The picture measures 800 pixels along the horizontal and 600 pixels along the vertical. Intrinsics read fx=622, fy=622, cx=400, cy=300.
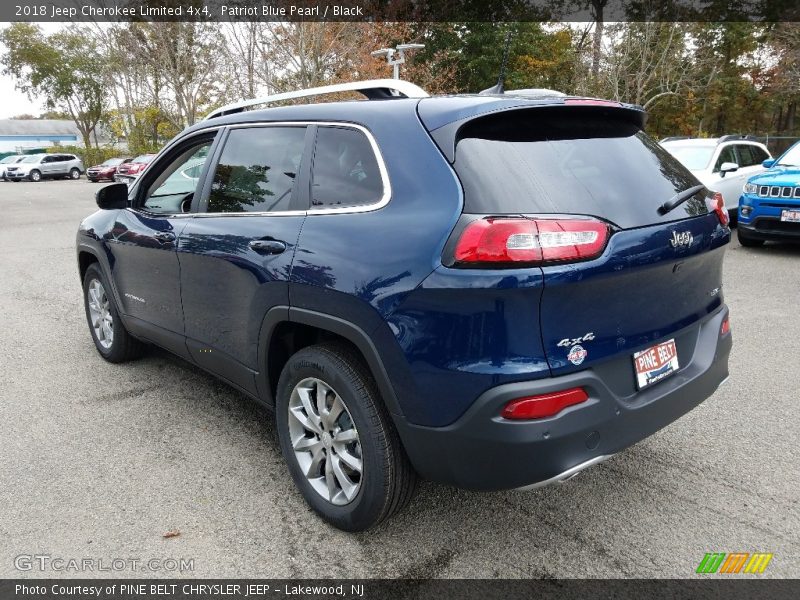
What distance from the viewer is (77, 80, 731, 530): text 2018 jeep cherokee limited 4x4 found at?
214cm

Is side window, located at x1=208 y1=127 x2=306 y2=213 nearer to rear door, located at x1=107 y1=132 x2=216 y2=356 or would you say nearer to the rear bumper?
rear door, located at x1=107 y1=132 x2=216 y2=356

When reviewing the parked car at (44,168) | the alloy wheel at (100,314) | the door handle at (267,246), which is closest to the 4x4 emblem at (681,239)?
the door handle at (267,246)

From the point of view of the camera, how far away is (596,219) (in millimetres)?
2260

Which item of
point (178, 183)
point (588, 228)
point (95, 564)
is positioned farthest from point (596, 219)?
point (178, 183)

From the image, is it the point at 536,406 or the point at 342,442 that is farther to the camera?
the point at 342,442

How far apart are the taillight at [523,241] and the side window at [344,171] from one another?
1.75 ft

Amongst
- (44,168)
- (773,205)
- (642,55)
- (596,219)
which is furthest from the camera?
(44,168)

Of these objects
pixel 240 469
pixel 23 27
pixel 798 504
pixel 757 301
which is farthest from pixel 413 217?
pixel 23 27

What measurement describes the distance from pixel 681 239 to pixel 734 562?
52.4 inches

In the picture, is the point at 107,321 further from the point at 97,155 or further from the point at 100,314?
the point at 97,155

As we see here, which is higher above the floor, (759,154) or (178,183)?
(178,183)

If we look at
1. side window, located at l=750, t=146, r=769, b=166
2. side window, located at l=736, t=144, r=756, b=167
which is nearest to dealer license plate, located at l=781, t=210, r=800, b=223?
side window, located at l=736, t=144, r=756, b=167

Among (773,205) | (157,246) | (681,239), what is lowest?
(773,205)

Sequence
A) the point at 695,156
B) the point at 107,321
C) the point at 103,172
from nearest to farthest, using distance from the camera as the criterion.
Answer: the point at 107,321
the point at 695,156
the point at 103,172
